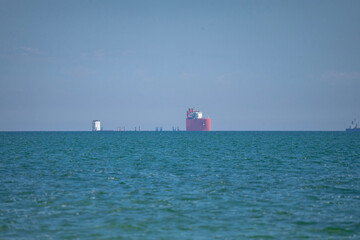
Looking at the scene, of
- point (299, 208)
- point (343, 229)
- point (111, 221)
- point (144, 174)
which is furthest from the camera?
point (144, 174)

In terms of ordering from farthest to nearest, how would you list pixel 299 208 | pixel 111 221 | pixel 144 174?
1. pixel 144 174
2. pixel 299 208
3. pixel 111 221

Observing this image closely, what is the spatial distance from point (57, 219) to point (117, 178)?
11494 mm

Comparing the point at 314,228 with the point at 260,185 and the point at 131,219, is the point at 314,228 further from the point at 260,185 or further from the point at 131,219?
the point at 260,185

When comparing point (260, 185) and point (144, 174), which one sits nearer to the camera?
point (260, 185)

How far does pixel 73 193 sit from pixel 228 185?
9.09 m

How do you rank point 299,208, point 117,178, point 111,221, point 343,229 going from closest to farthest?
point 343,229 < point 111,221 < point 299,208 < point 117,178

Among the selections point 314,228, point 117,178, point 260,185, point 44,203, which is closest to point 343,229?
point 314,228

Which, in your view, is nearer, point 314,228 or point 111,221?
point 314,228

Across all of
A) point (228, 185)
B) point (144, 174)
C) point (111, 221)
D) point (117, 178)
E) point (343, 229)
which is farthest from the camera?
point (144, 174)

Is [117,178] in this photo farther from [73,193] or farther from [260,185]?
[260,185]

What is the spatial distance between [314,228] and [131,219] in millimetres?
6882

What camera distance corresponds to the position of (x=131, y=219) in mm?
14836

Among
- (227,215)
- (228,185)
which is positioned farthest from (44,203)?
(228,185)

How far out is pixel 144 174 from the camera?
93.5ft
